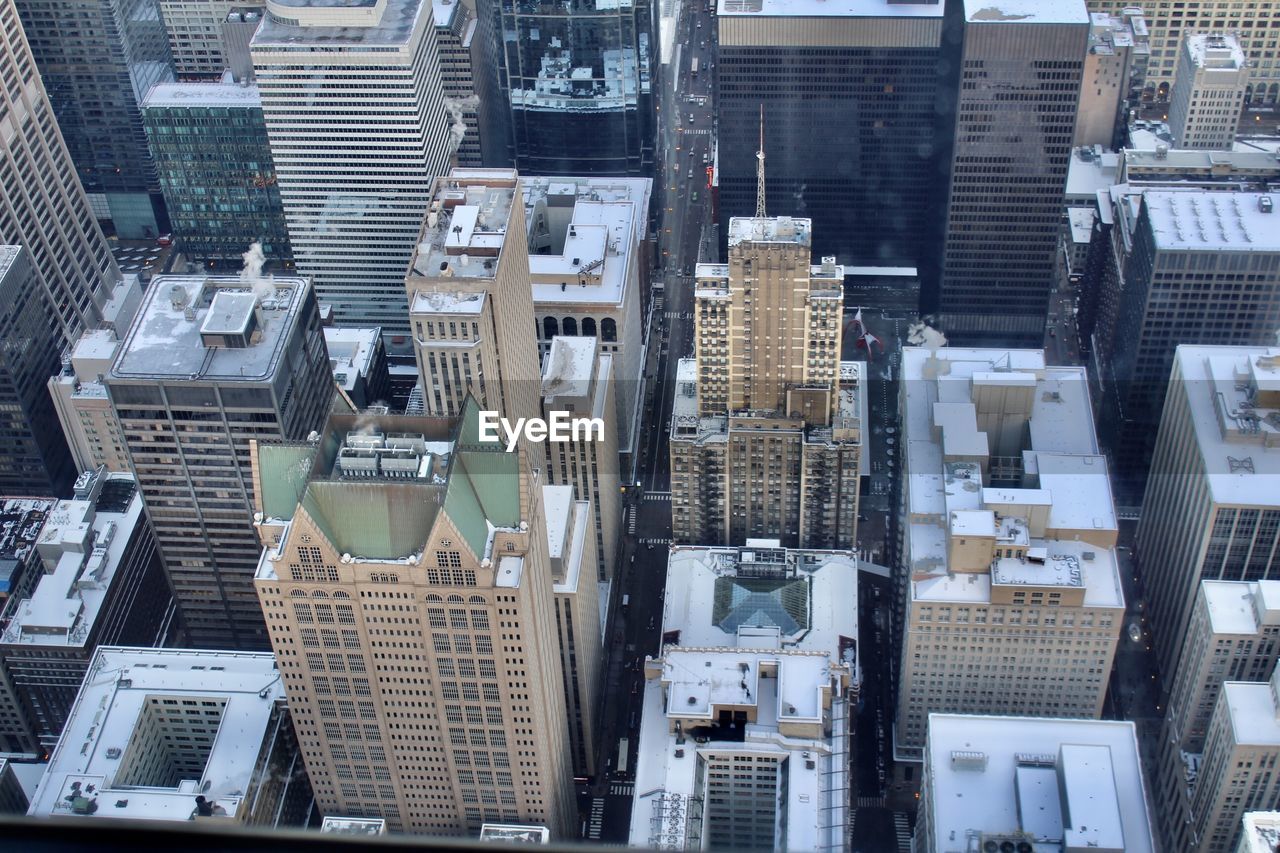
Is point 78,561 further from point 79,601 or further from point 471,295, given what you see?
point 471,295

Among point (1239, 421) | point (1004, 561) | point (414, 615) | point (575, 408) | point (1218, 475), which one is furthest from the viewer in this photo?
point (575, 408)

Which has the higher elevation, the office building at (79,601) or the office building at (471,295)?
the office building at (471,295)

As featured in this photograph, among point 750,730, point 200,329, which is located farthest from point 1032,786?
point 200,329

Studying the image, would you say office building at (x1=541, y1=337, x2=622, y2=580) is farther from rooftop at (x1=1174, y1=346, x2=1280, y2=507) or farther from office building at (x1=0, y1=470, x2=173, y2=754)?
rooftop at (x1=1174, y1=346, x2=1280, y2=507)

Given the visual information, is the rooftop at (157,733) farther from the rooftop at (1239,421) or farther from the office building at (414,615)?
the rooftop at (1239,421)

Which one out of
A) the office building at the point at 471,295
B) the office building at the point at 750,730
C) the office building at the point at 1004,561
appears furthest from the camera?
the office building at the point at 1004,561

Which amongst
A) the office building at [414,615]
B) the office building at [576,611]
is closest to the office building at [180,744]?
the office building at [414,615]
